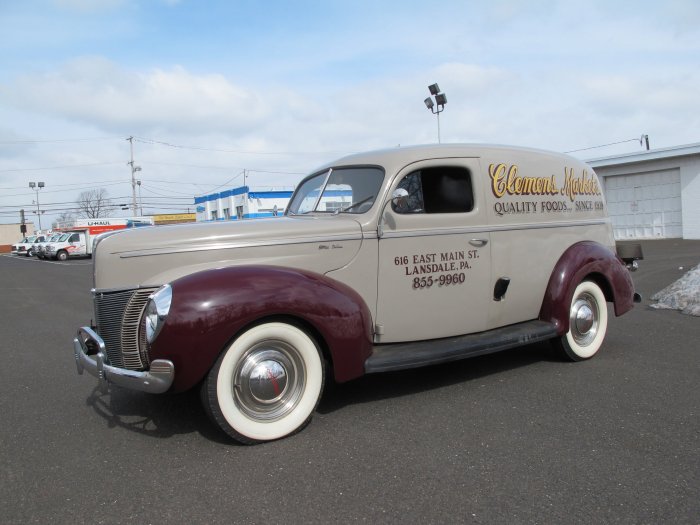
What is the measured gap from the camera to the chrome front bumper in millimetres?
3117

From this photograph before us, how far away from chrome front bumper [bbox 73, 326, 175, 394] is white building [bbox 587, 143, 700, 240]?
20257mm

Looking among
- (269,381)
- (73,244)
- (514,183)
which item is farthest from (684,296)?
(73,244)

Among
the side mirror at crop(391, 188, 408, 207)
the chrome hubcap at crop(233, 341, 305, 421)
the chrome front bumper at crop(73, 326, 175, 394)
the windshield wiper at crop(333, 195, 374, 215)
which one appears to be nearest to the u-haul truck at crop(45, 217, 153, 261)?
the windshield wiper at crop(333, 195, 374, 215)

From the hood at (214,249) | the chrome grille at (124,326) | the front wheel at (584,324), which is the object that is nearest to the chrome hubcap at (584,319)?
the front wheel at (584,324)

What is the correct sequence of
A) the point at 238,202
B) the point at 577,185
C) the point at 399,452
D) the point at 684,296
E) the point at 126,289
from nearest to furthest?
the point at 399,452, the point at 126,289, the point at 577,185, the point at 684,296, the point at 238,202

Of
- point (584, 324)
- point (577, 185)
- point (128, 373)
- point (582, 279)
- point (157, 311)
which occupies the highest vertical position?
point (577, 185)

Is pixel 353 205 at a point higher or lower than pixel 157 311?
higher

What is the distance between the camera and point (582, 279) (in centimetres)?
500

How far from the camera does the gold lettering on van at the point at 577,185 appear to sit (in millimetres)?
5219

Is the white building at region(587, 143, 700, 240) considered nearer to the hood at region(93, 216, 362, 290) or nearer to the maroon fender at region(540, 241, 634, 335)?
the maroon fender at region(540, 241, 634, 335)

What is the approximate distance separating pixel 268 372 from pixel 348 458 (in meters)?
0.72

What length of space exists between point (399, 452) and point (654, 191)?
67.6 feet

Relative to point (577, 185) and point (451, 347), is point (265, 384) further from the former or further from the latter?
point (577, 185)

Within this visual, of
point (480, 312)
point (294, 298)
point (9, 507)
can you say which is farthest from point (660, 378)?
point (9, 507)
